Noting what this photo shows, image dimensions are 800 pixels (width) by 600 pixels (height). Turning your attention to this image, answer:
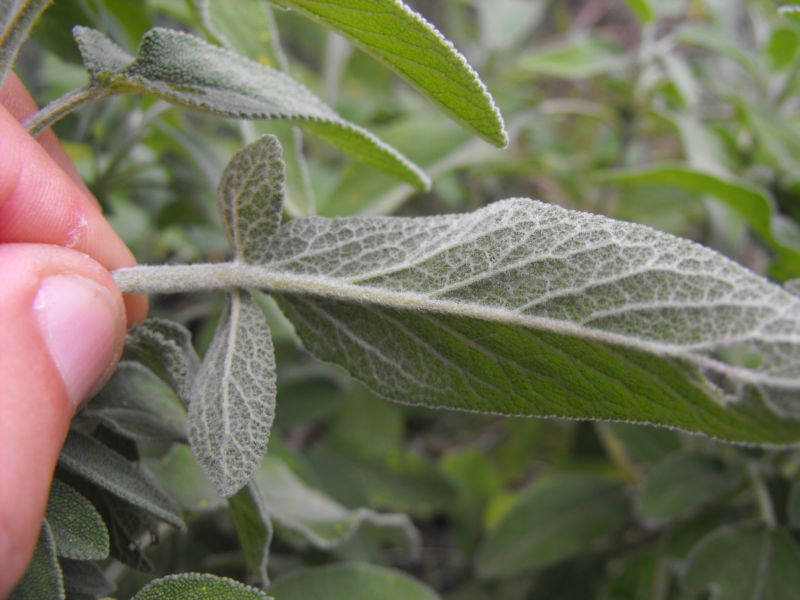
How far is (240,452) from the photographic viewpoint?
1.77 feet

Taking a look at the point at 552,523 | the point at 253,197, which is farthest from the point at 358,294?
the point at 552,523

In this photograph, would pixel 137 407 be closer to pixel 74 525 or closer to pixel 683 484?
pixel 74 525

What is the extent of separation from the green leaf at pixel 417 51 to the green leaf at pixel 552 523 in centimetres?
79

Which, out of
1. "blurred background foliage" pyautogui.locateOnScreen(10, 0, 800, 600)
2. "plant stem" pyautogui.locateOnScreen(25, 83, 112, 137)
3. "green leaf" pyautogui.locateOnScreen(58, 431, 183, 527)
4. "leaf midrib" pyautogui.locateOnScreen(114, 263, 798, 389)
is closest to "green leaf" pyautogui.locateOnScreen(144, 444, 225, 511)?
"blurred background foliage" pyautogui.locateOnScreen(10, 0, 800, 600)

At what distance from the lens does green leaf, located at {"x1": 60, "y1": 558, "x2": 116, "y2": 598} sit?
58cm

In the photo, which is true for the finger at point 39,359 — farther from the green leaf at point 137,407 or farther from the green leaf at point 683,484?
the green leaf at point 683,484

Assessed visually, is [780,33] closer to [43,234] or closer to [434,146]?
[434,146]

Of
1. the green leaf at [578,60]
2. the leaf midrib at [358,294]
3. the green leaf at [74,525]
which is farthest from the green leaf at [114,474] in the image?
the green leaf at [578,60]

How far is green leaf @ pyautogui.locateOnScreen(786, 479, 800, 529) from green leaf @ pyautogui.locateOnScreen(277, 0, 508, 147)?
65 cm

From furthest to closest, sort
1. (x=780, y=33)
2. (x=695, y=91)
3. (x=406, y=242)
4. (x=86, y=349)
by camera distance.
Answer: (x=695, y=91)
(x=780, y=33)
(x=406, y=242)
(x=86, y=349)

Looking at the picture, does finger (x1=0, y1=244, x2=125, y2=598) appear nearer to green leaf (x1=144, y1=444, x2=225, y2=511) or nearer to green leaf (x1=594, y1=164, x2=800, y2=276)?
green leaf (x1=144, y1=444, x2=225, y2=511)

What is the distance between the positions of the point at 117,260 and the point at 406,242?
24 cm

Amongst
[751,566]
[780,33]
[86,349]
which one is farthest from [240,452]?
[780,33]

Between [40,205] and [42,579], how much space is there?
261mm
